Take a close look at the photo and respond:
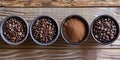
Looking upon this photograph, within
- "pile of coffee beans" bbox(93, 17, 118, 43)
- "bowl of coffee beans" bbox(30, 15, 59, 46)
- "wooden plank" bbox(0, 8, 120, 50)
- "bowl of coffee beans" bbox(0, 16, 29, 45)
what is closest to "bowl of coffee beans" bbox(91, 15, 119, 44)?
"pile of coffee beans" bbox(93, 17, 118, 43)

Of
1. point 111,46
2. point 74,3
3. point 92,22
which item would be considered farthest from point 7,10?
point 111,46

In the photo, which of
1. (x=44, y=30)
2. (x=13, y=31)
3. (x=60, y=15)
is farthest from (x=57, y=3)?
(x=13, y=31)

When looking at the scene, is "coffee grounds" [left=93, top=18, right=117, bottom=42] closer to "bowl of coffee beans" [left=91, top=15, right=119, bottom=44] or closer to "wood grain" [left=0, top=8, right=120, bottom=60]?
"bowl of coffee beans" [left=91, top=15, right=119, bottom=44]

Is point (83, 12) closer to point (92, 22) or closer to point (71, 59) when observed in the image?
point (92, 22)

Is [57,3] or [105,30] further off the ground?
[57,3]

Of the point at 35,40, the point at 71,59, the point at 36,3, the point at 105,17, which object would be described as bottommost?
the point at 71,59

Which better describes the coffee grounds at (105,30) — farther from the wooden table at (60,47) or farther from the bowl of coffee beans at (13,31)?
the bowl of coffee beans at (13,31)

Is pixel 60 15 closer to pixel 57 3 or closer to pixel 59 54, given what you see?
pixel 57 3

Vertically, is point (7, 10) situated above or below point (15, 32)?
above
